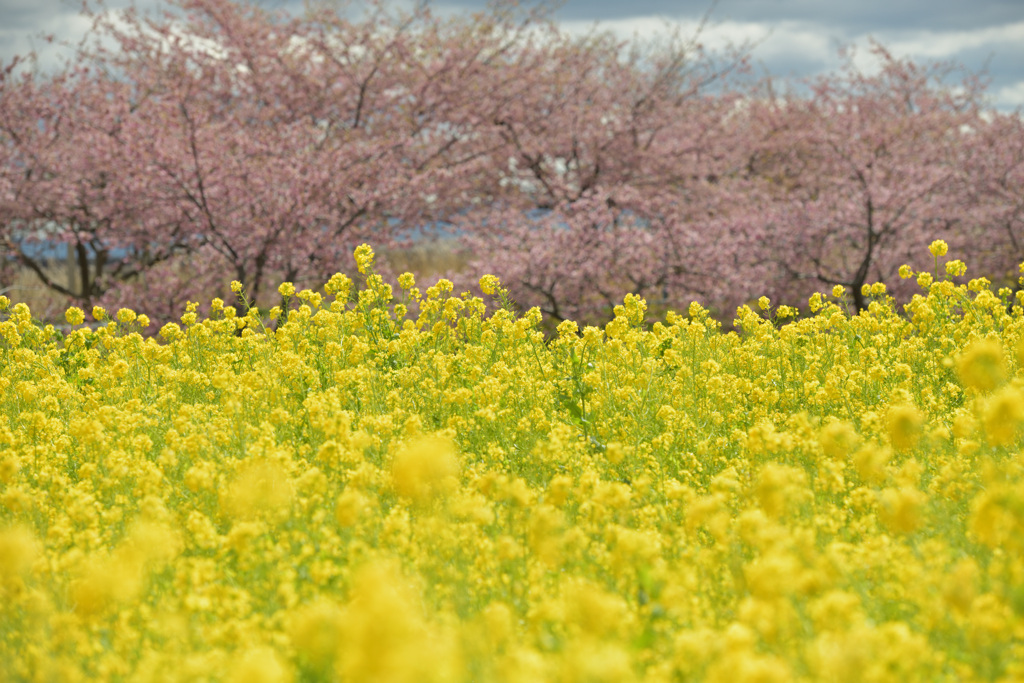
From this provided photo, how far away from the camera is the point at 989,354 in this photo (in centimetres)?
300

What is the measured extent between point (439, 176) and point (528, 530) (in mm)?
13098

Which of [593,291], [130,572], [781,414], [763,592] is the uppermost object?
[593,291]

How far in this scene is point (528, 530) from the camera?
11.9 ft

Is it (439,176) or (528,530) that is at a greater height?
(439,176)

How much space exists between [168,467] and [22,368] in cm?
408

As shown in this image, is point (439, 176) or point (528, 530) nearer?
point (528, 530)

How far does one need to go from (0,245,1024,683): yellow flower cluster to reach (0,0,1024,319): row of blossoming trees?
719 cm

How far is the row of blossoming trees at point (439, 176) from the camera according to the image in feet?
45.5

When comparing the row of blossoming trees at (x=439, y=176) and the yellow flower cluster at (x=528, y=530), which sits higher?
the row of blossoming trees at (x=439, y=176)

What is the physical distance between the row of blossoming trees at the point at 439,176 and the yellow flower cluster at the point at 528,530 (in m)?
7.19

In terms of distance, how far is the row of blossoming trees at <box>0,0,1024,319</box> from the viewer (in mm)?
13875

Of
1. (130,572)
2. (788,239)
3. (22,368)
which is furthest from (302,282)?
(130,572)

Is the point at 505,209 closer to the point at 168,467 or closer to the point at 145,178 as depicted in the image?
the point at 145,178

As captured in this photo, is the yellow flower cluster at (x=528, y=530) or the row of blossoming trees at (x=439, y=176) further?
the row of blossoming trees at (x=439, y=176)
